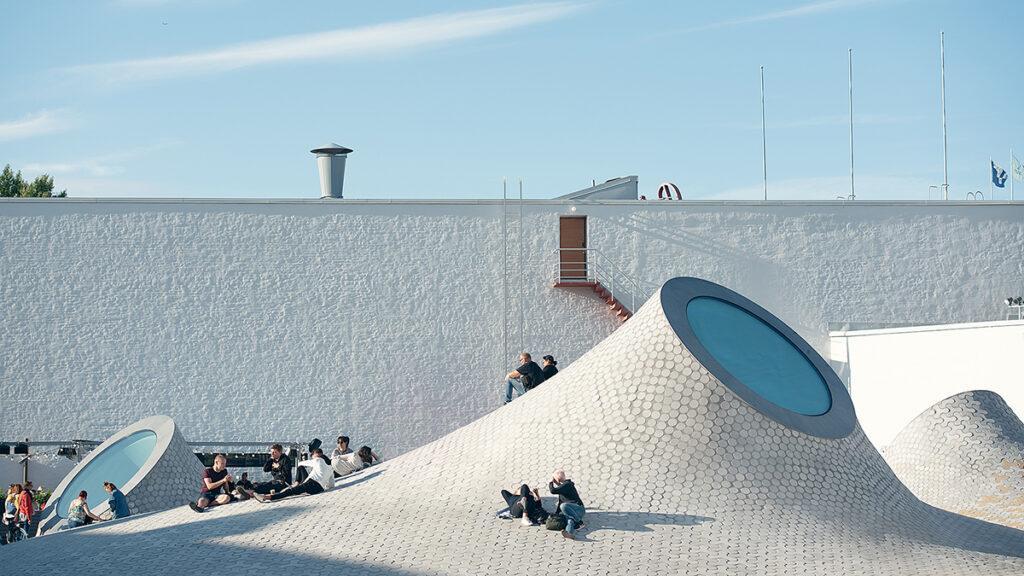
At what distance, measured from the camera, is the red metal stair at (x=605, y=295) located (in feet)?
129

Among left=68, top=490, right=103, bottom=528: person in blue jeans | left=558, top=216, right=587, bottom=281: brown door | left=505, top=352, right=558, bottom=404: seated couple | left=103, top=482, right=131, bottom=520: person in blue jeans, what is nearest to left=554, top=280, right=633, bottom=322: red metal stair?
left=558, top=216, right=587, bottom=281: brown door

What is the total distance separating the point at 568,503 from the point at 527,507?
59cm

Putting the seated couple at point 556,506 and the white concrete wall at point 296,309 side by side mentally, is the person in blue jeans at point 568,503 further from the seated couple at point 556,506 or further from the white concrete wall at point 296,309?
the white concrete wall at point 296,309

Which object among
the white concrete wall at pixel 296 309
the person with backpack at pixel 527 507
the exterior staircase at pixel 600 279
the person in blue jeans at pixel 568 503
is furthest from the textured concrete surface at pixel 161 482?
the exterior staircase at pixel 600 279

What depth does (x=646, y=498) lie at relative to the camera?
59.8ft

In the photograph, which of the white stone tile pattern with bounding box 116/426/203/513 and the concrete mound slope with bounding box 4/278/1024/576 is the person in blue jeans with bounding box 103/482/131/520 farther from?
the concrete mound slope with bounding box 4/278/1024/576

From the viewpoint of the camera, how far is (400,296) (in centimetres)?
3906

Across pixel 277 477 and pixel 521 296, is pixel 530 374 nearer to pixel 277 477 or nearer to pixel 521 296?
pixel 277 477

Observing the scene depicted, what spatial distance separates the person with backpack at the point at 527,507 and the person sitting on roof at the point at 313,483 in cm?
371

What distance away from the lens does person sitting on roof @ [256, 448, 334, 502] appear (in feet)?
65.0

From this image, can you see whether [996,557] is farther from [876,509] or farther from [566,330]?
[566,330]

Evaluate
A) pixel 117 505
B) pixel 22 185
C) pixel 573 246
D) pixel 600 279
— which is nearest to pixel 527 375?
pixel 117 505

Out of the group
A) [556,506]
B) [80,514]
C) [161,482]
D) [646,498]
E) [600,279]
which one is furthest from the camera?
[600,279]

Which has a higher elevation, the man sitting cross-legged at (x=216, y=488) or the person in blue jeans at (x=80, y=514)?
the man sitting cross-legged at (x=216, y=488)
